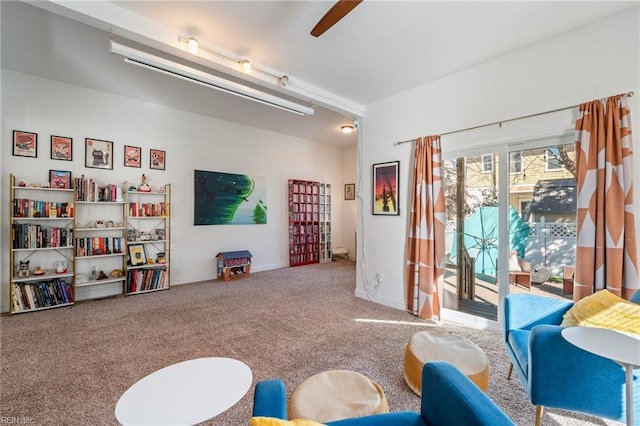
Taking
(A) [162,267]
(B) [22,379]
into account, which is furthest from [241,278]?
(B) [22,379]

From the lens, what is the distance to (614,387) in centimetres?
131

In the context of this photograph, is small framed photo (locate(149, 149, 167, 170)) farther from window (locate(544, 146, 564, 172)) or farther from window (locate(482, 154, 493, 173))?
window (locate(544, 146, 564, 172))

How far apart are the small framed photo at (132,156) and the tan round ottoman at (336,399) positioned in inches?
178

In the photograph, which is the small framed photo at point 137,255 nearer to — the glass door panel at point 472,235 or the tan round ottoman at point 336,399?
the tan round ottoman at point 336,399

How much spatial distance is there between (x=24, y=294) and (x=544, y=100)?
6273 mm

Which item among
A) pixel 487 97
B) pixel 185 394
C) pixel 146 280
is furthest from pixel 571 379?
pixel 146 280

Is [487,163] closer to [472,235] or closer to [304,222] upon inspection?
[472,235]

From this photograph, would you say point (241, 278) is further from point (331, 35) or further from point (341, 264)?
point (331, 35)

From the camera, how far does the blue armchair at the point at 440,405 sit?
2.62 feet

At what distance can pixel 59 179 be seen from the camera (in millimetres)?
3805

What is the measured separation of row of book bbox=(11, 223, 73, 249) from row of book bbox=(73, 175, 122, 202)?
19.8 inches

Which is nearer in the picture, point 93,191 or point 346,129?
point 93,191

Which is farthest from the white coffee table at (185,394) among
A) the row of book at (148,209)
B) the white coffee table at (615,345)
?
the row of book at (148,209)

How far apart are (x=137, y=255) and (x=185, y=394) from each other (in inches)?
156
